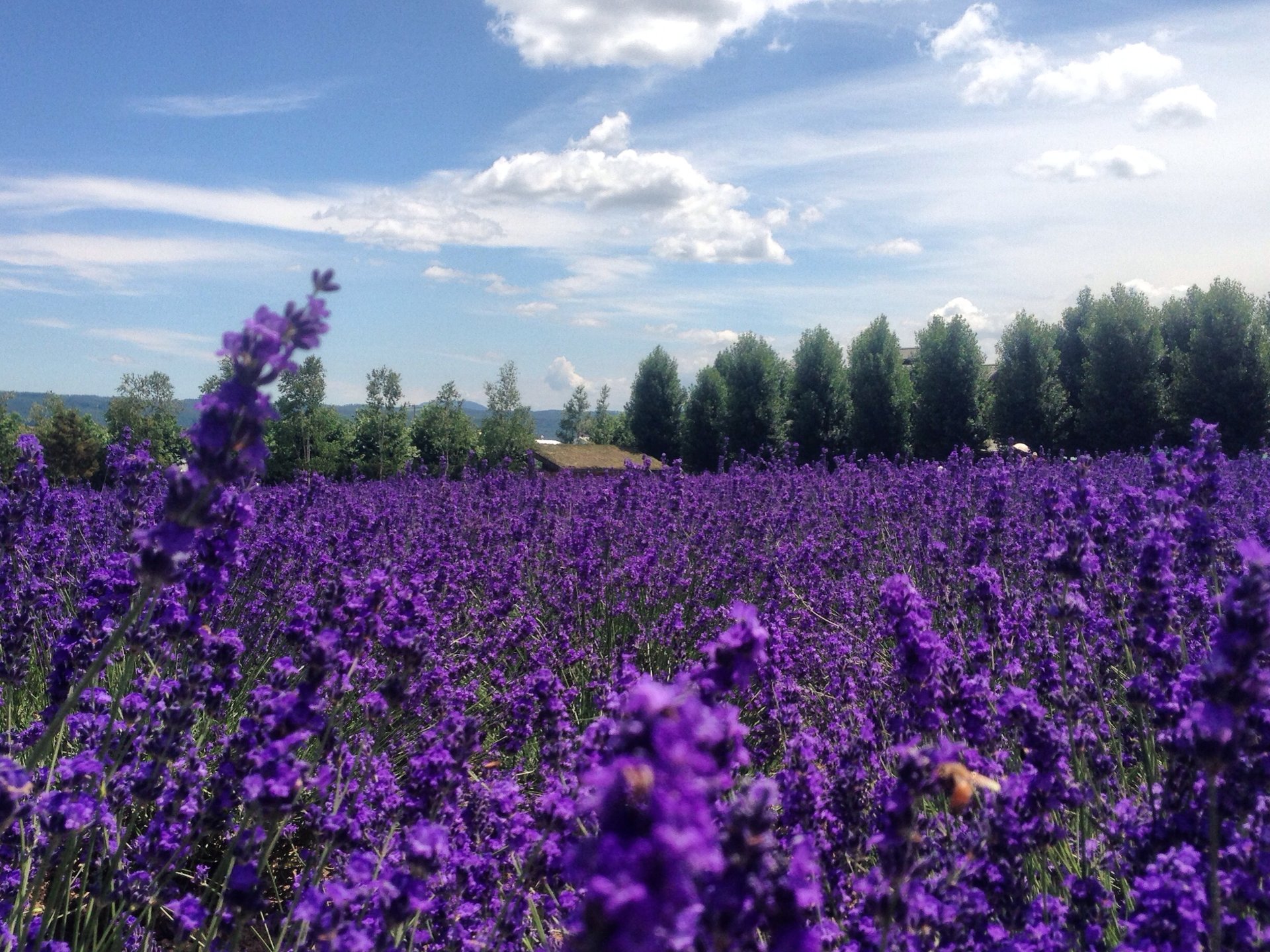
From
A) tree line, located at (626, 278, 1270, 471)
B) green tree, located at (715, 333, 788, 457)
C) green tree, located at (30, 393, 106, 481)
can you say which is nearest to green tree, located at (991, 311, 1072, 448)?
tree line, located at (626, 278, 1270, 471)

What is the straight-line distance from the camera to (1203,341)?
85.4 ft

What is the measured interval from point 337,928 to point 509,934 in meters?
0.43

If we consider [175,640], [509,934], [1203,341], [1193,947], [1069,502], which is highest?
[1203,341]

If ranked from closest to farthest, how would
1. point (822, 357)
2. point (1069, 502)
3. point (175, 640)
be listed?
1. point (175, 640)
2. point (1069, 502)
3. point (822, 357)

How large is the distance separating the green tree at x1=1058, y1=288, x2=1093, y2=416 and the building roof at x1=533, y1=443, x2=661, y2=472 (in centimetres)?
1509

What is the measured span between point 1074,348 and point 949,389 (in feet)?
22.6

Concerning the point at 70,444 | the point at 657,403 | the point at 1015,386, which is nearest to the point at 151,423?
the point at 70,444

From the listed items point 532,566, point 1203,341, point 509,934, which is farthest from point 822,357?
point 509,934

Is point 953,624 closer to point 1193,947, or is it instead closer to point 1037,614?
point 1037,614

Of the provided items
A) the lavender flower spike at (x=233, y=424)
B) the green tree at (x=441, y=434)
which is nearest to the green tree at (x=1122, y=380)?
the green tree at (x=441, y=434)

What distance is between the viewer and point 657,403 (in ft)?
131

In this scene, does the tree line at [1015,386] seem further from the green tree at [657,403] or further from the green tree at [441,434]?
the green tree at [441,434]

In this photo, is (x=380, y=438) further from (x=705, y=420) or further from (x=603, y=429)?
(x=603, y=429)

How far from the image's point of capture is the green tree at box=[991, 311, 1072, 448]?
29.0 metres
